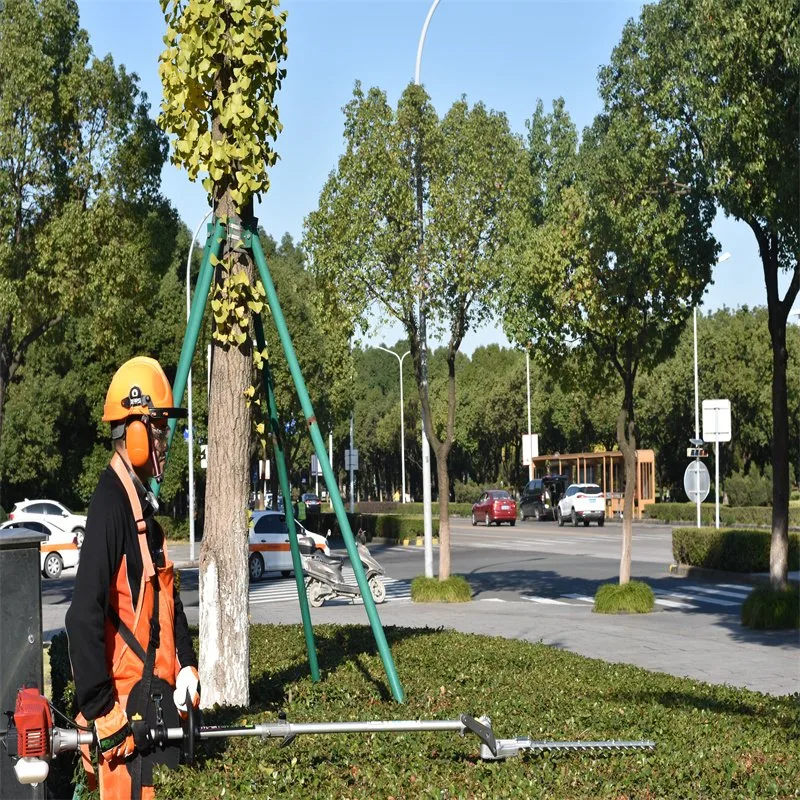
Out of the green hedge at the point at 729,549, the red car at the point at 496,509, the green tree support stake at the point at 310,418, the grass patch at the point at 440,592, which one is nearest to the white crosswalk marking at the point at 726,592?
the green hedge at the point at 729,549

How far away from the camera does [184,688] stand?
4.15 m

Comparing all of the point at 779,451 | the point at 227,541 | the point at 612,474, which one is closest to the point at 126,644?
the point at 227,541

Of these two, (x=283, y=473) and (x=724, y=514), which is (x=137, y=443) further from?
(x=724, y=514)

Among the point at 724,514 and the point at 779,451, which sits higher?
the point at 779,451

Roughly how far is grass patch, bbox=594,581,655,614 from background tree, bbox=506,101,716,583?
1.27ft

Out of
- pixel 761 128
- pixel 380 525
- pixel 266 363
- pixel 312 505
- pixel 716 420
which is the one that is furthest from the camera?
pixel 312 505

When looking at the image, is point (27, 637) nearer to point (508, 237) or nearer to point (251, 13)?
point (251, 13)

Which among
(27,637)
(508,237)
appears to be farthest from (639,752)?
(508,237)

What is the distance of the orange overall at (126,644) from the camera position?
4.03 meters

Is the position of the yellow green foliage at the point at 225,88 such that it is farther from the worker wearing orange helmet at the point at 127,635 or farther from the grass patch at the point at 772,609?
the grass patch at the point at 772,609

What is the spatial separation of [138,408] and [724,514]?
46985mm

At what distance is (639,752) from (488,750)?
0.69m

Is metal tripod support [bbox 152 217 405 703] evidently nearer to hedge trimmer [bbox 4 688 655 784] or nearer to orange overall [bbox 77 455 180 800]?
hedge trimmer [bbox 4 688 655 784]

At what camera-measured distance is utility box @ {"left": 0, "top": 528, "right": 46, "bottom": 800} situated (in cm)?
515
